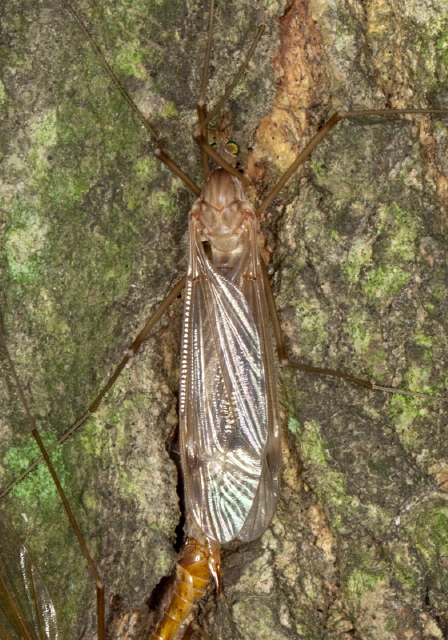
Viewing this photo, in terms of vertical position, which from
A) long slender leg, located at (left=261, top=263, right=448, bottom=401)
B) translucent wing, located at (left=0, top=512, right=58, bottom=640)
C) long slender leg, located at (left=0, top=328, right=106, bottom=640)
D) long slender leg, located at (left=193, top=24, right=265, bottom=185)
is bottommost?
translucent wing, located at (left=0, top=512, right=58, bottom=640)

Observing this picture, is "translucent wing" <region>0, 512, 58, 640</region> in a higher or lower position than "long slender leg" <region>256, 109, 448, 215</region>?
lower

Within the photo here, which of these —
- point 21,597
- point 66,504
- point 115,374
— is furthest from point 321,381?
point 21,597

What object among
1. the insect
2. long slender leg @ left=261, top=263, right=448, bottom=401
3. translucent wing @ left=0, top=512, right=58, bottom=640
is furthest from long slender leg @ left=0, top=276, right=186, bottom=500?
long slender leg @ left=261, top=263, right=448, bottom=401

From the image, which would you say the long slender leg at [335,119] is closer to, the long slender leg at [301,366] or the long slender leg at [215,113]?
the long slender leg at [215,113]

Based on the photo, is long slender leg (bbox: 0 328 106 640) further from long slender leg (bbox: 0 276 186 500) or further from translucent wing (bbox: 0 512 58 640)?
translucent wing (bbox: 0 512 58 640)

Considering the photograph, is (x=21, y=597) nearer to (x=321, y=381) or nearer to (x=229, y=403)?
(x=229, y=403)

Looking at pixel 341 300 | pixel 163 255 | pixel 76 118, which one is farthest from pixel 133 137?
pixel 341 300

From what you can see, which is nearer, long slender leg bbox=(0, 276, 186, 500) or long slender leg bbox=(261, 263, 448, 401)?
long slender leg bbox=(261, 263, 448, 401)
